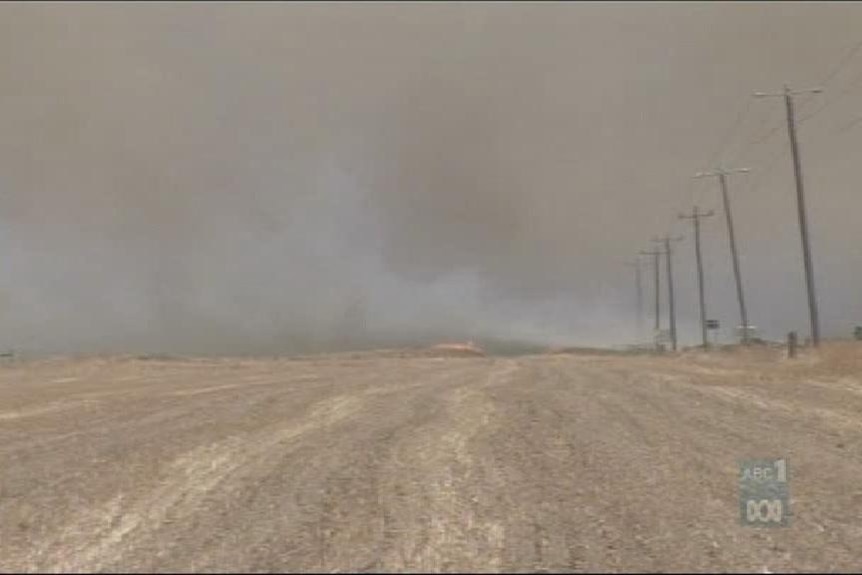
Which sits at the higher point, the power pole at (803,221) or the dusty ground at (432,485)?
the power pole at (803,221)

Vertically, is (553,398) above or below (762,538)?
above

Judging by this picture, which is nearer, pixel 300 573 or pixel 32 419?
pixel 300 573

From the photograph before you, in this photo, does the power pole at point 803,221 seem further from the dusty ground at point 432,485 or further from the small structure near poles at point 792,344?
the dusty ground at point 432,485

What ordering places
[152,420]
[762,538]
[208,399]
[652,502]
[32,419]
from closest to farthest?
[762,538], [652,502], [152,420], [32,419], [208,399]

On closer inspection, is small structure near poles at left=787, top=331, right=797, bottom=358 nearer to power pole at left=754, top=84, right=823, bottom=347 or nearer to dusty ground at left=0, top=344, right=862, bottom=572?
power pole at left=754, top=84, right=823, bottom=347

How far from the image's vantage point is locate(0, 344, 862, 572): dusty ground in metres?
8.56

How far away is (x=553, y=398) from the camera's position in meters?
20.9

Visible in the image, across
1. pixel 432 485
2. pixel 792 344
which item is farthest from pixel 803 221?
pixel 432 485

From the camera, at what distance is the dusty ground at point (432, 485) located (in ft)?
28.1

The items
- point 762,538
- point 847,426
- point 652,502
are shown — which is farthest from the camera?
point 847,426

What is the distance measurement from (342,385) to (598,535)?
19204 millimetres

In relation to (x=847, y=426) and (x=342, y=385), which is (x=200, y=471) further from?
(x=342, y=385)

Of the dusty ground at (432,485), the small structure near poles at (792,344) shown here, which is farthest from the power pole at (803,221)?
the dusty ground at (432,485)

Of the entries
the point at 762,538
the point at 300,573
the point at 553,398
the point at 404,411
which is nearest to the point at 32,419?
the point at 404,411
